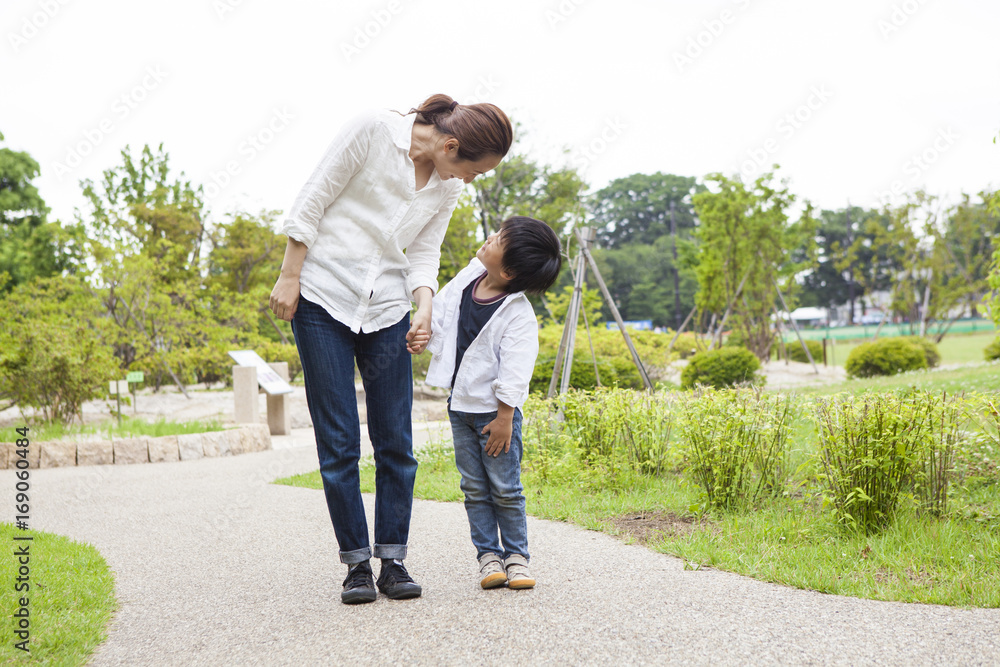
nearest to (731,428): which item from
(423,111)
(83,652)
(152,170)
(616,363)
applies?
(423,111)

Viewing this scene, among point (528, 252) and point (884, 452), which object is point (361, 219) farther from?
point (884, 452)

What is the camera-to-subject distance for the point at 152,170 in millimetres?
23500

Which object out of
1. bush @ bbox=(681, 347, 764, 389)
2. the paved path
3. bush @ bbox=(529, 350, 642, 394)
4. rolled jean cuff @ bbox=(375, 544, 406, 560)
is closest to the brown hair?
rolled jean cuff @ bbox=(375, 544, 406, 560)

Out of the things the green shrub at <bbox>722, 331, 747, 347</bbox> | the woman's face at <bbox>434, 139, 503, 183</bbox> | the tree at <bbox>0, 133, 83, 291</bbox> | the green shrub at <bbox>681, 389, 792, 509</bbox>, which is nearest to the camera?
the woman's face at <bbox>434, 139, 503, 183</bbox>

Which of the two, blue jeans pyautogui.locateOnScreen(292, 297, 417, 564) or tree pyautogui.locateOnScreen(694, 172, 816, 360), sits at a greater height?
tree pyautogui.locateOnScreen(694, 172, 816, 360)

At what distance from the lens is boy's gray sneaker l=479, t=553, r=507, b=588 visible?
2.31 m

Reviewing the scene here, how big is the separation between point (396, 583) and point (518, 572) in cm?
40

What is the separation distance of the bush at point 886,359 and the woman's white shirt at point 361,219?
528 inches

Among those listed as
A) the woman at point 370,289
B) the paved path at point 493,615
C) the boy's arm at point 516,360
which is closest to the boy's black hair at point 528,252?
the boy's arm at point 516,360

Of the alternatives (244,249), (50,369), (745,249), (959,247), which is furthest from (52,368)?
(959,247)

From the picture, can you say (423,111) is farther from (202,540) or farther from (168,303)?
(168,303)

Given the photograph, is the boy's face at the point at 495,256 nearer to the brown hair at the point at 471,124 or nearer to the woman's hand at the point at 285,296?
the brown hair at the point at 471,124

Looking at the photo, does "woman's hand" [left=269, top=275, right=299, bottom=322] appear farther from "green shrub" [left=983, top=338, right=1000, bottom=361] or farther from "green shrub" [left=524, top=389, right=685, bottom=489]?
"green shrub" [left=983, top=338, right=1000, bottom=361]

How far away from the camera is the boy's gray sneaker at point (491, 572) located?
7.59 ft
